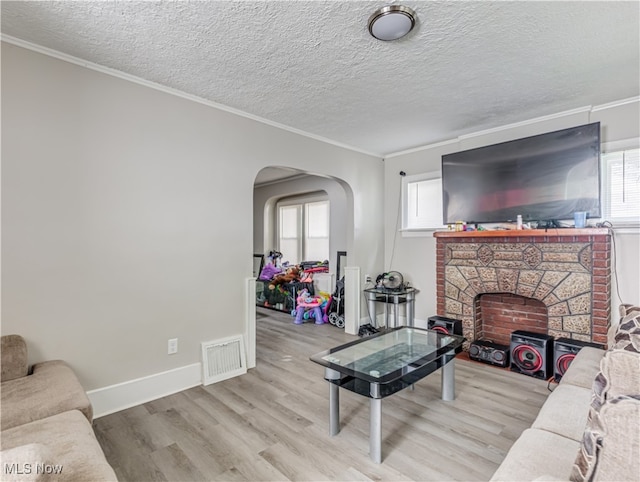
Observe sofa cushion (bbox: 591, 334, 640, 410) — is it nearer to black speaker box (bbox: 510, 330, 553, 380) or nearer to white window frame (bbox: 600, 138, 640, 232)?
black speaker box (bbox: 510, 330, 553, 380)

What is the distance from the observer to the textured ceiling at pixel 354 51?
183 cm

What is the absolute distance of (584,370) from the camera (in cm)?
201

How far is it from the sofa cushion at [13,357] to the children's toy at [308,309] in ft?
11.4

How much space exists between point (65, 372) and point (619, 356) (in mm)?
2699

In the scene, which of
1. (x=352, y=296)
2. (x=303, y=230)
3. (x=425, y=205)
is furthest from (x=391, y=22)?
(x=303, y=230)

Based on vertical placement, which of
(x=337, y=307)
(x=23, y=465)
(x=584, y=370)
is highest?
(x=23, y=465)

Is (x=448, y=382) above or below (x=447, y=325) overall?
below

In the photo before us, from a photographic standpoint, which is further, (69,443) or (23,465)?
(69,443)

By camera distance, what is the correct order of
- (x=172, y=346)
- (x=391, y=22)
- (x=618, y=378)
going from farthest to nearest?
(x=172, y=346) < (x=391, y=22) < (x=618, y=378)

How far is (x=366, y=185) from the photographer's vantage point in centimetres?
466

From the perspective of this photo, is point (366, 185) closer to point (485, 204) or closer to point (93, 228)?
point (485, 204)

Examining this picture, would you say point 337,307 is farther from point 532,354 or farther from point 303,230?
point 532,354

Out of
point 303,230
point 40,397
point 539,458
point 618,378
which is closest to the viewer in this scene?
point 618,378

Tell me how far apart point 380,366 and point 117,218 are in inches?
87.4
